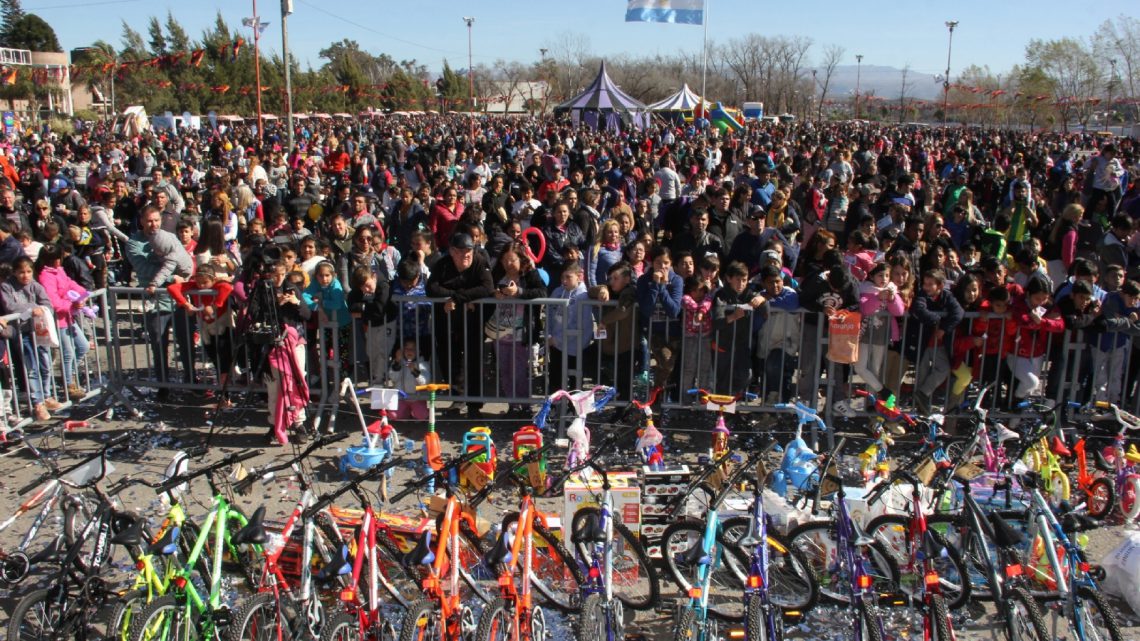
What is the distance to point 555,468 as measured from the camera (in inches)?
257

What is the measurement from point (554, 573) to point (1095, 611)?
8.40ft

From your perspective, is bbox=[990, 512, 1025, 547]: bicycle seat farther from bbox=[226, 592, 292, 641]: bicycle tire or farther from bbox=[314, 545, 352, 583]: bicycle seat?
bbox=[226, 592, 292, 641]: bicycle tire

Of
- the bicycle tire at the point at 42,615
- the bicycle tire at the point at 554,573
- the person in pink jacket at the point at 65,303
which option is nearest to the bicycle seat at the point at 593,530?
the bicycle tire at the point at 554,573

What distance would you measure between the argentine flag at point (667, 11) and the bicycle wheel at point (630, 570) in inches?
993

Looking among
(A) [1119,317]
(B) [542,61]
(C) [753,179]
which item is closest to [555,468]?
(A) [1119,317]

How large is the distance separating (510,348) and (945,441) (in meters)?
3.45

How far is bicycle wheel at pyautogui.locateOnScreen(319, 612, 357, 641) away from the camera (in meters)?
3.96

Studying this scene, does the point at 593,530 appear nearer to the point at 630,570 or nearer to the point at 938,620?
the point at 630,570

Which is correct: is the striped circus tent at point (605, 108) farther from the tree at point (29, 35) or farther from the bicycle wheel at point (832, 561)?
the tree at point (29, 35)

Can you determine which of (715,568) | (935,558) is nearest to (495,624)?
(715,568)

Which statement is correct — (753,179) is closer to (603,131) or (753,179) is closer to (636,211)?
(636,211)

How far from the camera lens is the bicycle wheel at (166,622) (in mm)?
3895

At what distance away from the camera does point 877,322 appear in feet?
22.5

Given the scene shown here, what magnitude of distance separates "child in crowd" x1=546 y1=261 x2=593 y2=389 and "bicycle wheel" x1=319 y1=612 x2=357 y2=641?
325 centimetres
